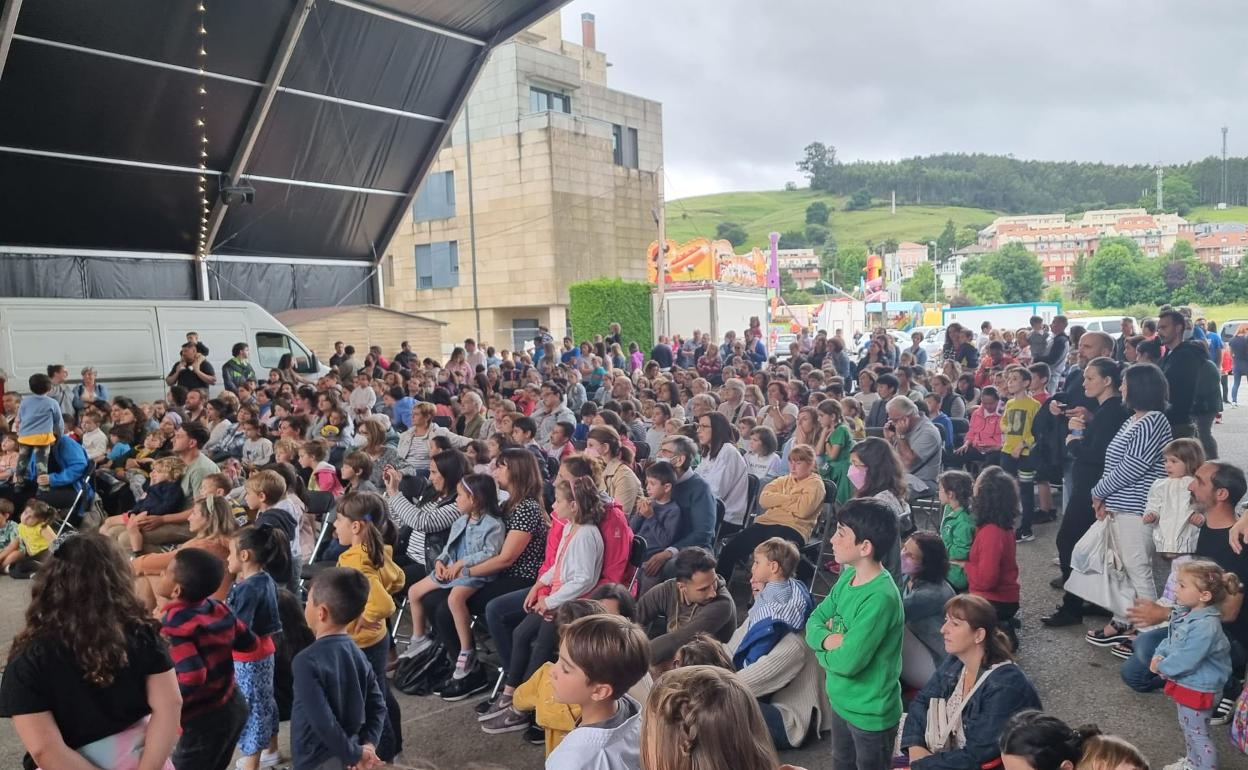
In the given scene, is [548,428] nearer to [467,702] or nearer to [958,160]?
[467,702]

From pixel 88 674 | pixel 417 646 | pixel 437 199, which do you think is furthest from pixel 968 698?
pixel 437 199

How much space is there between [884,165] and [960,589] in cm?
14272

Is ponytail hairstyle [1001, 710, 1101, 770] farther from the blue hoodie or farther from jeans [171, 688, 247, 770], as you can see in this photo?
jeans [171, 688, 247, 770]

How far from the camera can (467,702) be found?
4836mm

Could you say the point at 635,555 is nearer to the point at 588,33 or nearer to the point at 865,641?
the point at 865,641

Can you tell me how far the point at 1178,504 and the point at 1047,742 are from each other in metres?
2.74

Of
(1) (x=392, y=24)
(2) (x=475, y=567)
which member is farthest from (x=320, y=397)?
Answer: (1) (x=392, y=24)

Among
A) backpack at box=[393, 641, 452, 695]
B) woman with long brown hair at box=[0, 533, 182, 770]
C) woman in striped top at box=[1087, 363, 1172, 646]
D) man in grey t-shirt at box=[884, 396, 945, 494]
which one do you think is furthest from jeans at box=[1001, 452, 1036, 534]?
woman with long brown hair at box=[0, 533, 182, 770]

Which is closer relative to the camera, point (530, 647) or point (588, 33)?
point (530, 647)

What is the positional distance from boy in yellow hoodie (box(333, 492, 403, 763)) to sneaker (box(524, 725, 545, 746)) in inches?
24.4

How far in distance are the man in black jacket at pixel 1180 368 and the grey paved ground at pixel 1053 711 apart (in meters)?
2.55

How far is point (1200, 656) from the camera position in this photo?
3500mm

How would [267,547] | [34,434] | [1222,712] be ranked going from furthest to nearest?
1. [34,434]
2. [1222,712]
3. [267,547]

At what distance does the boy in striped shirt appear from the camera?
3.08 metres
